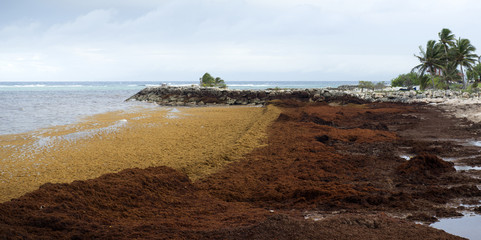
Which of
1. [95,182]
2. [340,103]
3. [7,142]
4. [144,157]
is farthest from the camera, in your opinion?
[340,103]

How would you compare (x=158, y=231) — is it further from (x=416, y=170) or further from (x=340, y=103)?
(x=340, y=103)

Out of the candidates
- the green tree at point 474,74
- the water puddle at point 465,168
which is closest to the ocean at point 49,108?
the water puddle at point 465,168

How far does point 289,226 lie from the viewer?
4.27 m

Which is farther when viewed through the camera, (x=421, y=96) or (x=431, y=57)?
(x=431, y=57)

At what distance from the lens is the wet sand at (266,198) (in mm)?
4305

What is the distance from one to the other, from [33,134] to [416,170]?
45.1ft

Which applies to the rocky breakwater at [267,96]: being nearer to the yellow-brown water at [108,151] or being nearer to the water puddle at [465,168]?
the yellow-brown water at [108,151]

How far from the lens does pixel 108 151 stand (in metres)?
10.9

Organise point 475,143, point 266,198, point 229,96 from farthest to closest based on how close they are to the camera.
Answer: point 229,96 < point 475,143 < point 266,198

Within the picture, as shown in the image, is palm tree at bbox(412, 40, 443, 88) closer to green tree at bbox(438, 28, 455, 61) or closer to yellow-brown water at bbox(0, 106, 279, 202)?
green tree at bbox(438, 28, 455, 61)

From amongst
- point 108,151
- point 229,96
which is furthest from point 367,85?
point 108,151

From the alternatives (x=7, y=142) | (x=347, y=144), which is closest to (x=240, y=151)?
(x=347, y=144)

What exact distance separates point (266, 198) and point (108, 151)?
20.8 feet

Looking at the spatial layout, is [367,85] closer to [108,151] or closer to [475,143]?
[475,143]
